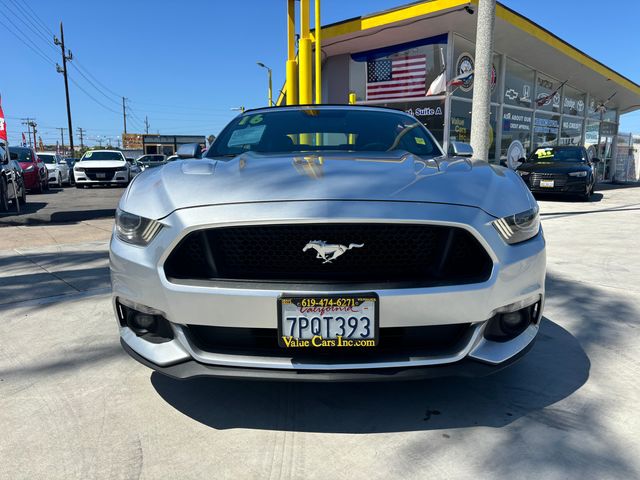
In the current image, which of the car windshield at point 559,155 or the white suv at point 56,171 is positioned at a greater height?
the car windshield at point 559,155

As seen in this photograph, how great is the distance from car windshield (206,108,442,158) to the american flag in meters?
11.4

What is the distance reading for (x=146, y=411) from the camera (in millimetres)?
2094

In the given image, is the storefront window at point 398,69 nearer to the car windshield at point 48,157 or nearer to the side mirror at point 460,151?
the side mirror at point 460,151

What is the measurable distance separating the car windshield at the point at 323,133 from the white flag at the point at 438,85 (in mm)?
11119

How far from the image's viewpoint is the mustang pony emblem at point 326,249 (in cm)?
183

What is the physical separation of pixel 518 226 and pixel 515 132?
668 inches

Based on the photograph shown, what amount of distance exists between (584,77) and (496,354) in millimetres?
21802

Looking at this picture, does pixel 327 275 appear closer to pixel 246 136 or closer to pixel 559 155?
pixel 246 136

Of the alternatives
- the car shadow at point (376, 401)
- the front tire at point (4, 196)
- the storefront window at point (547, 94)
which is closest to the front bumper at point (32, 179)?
the front tire at point (4, 196)

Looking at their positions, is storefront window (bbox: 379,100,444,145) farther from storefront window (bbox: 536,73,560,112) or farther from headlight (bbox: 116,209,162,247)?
headlight (bbox: 116,209,162,247)

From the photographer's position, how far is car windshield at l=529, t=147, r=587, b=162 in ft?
41.3

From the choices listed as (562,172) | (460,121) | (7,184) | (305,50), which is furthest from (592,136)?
(7,184)

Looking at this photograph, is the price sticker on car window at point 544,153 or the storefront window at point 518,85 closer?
the price sticker on car window at point 544,153

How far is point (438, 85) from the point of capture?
13867 millimetres
